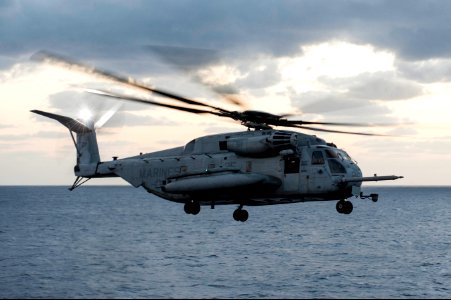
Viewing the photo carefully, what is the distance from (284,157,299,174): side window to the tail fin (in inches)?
462

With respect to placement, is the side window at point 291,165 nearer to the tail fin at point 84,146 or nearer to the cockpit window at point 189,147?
the cockpit window at point 189,147

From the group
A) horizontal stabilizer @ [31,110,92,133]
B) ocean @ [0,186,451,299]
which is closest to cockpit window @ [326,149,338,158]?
horizontal stabilizer @ [31,110,92,133]

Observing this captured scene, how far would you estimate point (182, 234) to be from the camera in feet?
517

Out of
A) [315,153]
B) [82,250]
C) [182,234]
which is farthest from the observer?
[182,234]

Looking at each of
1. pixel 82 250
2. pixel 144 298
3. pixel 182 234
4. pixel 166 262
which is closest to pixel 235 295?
pixel 144 298

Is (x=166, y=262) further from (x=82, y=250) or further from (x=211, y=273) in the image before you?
(x=82, y=250)

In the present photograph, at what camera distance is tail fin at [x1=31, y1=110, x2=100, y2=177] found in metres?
32.2

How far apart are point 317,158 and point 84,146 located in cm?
1458

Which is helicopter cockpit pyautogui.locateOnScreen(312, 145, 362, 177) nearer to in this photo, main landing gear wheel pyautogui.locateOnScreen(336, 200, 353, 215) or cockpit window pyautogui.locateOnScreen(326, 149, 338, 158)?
cockpit window pyautogui.locateOnScreen(326, 149, 338, 158)

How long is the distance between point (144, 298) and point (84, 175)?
2106 inches

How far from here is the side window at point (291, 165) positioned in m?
26.0

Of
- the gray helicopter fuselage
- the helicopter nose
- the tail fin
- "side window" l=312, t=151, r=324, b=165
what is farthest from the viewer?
the tail fin

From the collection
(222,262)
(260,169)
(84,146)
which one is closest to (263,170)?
(260,169)

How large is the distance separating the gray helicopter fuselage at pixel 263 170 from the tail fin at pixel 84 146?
645 cm
